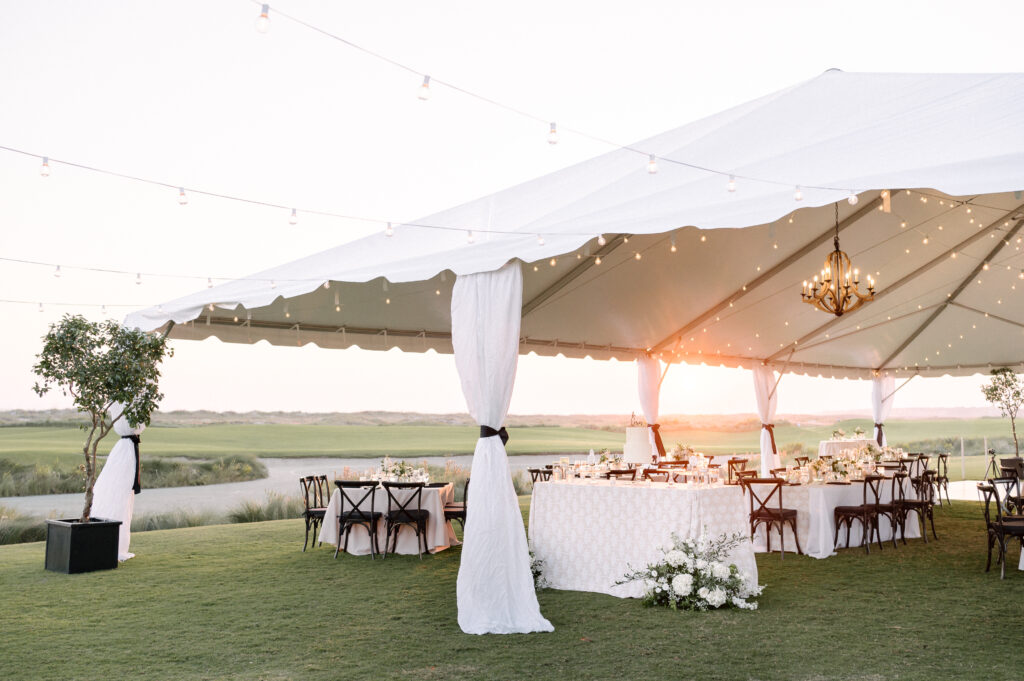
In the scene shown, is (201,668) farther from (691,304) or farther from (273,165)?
(273,165)

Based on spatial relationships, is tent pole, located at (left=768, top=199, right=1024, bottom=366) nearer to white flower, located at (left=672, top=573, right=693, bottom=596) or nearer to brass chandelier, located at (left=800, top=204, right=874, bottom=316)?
brass chandelier, located at (left=800, top=204, right=874, bottom=316)

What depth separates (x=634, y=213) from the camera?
18.6ft

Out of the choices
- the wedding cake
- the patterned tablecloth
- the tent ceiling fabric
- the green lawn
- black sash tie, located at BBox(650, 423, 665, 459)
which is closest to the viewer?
the green lawn

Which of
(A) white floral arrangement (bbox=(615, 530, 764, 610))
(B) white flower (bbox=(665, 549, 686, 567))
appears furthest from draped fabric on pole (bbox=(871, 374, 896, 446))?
(B) white flower (bbox=(665, 549, 686, 567))

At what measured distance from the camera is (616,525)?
6566mm

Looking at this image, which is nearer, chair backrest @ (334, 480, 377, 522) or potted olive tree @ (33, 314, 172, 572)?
potted olive tree @ (33, 314, 172, 572)

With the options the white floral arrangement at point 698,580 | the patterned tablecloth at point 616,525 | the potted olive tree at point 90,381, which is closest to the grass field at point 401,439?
the potted olive tree at point 90,381

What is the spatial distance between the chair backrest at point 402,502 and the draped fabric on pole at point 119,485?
255cm

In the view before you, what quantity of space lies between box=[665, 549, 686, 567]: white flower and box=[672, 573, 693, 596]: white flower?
6.8 inches

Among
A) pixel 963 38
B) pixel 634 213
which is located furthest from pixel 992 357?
pixel 634 213

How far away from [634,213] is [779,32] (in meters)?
4.92

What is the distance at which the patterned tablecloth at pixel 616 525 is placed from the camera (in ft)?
20.5

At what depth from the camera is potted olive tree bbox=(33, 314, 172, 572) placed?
7.45 m

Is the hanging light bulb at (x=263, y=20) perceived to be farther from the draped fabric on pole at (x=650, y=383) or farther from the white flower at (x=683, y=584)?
the draped fabric on pole at (x=650, y=383)
